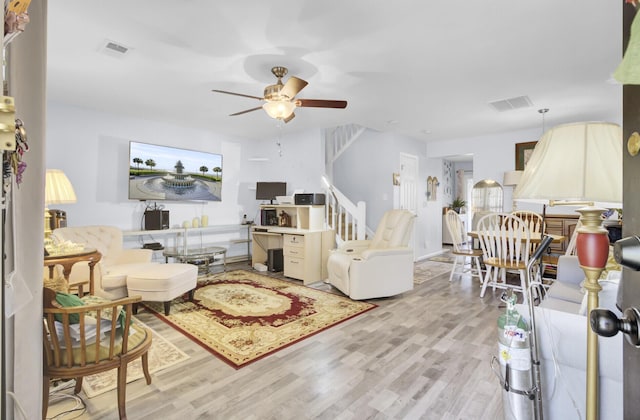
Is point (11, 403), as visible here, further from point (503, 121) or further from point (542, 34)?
point (503, 121)

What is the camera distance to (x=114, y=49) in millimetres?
2594

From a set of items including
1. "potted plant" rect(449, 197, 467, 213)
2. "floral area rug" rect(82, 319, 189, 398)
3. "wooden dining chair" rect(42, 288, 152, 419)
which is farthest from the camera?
"potted plant" rect(449, 197, 467, 213)

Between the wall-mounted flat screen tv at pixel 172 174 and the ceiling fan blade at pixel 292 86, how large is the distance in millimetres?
2988

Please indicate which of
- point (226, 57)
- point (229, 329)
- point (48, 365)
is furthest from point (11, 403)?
point (226, 57)

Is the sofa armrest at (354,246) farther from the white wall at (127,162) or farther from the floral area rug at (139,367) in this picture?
the floral area rug at (139,367)

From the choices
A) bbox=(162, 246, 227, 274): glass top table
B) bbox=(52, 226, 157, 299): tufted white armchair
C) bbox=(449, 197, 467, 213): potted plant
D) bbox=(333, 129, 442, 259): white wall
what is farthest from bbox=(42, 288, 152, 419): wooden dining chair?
bbox=(449, 197, 467, 213): potted plant

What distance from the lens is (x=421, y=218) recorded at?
21.0 feet

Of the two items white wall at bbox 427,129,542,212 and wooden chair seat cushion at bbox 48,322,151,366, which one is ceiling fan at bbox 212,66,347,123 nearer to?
wooden chair seat cushion at bbox 48,322,151,366

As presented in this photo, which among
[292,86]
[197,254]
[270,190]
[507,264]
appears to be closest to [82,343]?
[292,86]

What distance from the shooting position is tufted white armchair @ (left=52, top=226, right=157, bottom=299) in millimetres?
2846

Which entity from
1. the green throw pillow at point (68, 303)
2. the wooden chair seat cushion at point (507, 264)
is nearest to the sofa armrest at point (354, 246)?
the wooden chair seat cushion at point (507, 264)

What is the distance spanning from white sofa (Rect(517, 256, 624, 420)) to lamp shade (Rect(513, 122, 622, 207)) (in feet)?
1.81

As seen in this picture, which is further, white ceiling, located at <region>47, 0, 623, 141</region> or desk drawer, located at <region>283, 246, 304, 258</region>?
desk drawer, located at <region>283, 246, 304, 258</region>

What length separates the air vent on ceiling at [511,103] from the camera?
12.5 ft
